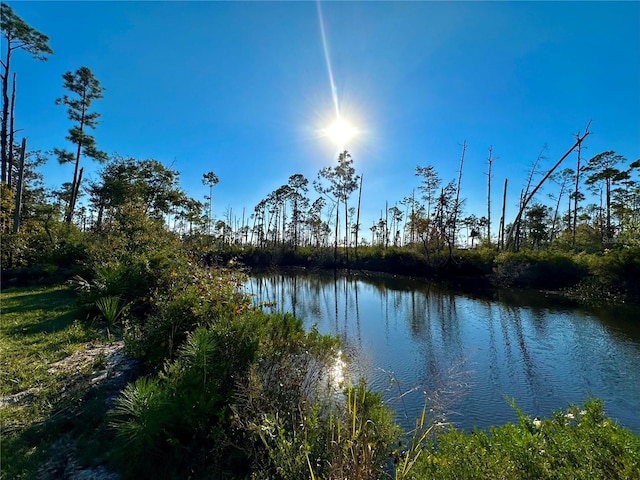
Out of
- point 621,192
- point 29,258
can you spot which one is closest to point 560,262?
point 621,192

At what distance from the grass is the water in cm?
280

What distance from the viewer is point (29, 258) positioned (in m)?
11.7

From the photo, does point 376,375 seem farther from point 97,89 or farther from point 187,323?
point 97,89

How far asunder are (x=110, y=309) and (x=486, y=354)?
26.3 ft

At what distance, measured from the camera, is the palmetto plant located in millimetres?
5617

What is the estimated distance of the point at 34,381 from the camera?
3.52 m

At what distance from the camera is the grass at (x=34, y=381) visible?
8.18 ft

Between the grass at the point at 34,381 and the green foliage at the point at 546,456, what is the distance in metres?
2.99

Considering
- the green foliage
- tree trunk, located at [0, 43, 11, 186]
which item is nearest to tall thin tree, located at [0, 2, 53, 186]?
tree trunk, located at [0, 43, 11, 186]

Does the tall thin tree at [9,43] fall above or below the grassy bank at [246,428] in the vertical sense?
Answer: above

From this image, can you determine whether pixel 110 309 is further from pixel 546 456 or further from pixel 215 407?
pixel 546 456

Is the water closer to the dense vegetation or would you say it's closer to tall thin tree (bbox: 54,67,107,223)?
the dense vegetation

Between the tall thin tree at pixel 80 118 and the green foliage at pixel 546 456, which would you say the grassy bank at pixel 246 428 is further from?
the tall thin tree at pixel 80 118

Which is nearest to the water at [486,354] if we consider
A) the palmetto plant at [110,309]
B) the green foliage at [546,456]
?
the green foliage at [546,456]
